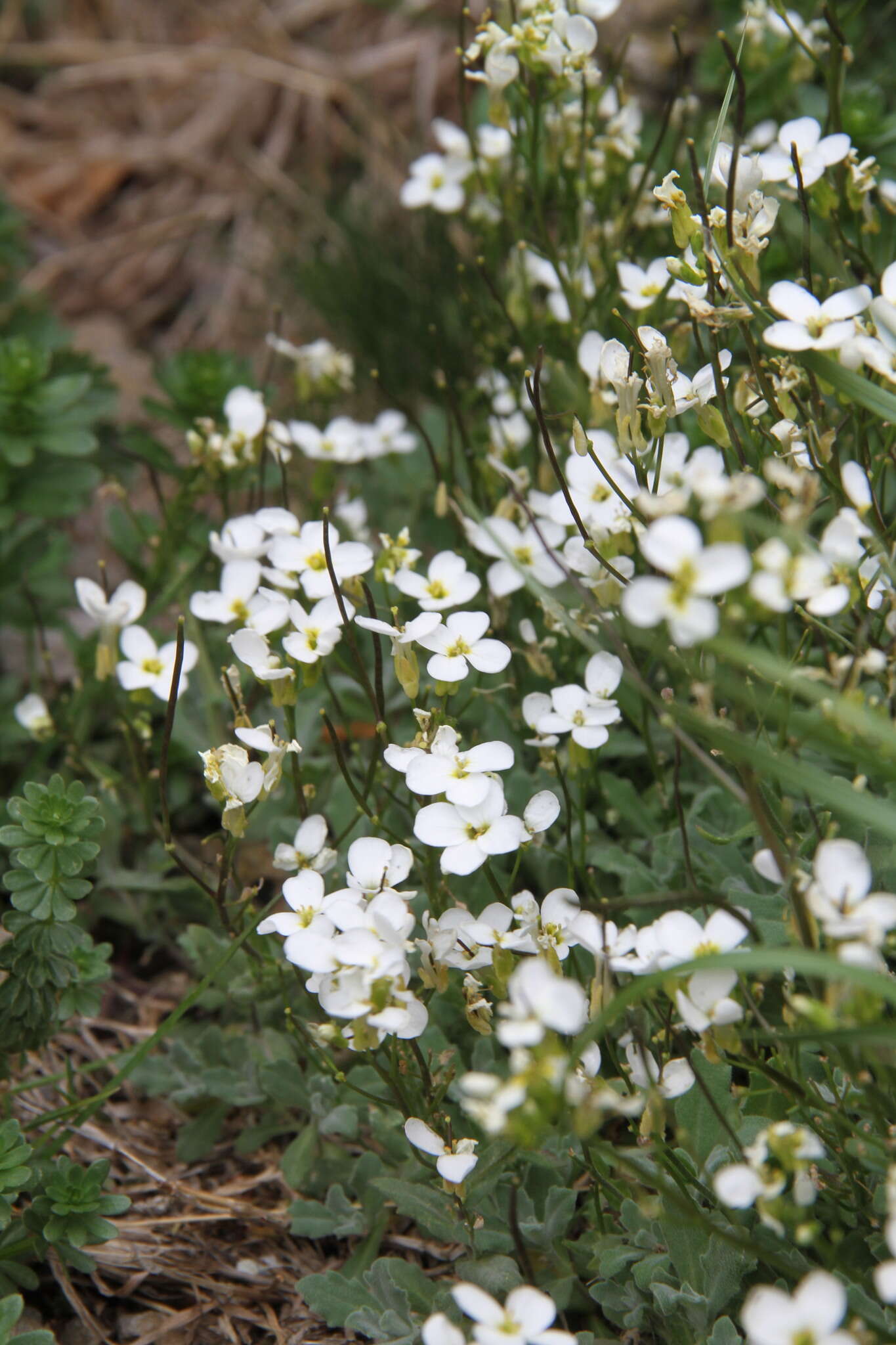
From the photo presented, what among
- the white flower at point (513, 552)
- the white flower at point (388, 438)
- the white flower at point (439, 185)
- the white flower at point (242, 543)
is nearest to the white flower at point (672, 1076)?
the white flower at point (513, 552)

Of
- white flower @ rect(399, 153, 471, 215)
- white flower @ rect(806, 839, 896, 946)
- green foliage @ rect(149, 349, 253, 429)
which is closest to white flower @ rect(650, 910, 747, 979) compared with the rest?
white flower @ rect(806, 839, 896, 946)

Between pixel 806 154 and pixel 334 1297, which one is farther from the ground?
pixel 806 154

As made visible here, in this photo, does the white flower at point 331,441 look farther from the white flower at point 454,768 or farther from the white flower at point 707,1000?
the white flower at point 707,1000

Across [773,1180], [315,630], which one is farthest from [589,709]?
[773,1180]

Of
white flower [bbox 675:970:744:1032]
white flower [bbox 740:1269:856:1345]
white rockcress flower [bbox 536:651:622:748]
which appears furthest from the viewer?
white rockcress flower [bbox 536:651:622:748]

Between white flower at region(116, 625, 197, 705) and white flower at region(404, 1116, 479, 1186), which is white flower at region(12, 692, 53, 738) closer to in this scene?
white flower at region(116, 625, 197, 705)

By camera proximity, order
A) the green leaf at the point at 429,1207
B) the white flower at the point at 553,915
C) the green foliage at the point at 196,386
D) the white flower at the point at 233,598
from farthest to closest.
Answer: the green foliage at the point at 196,386 < the white flower at the point at 233,598 < the green leaf at the point at 429,1207 < the white flower at the point at 553,915

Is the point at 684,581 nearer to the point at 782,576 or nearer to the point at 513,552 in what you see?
the point at 782,576
